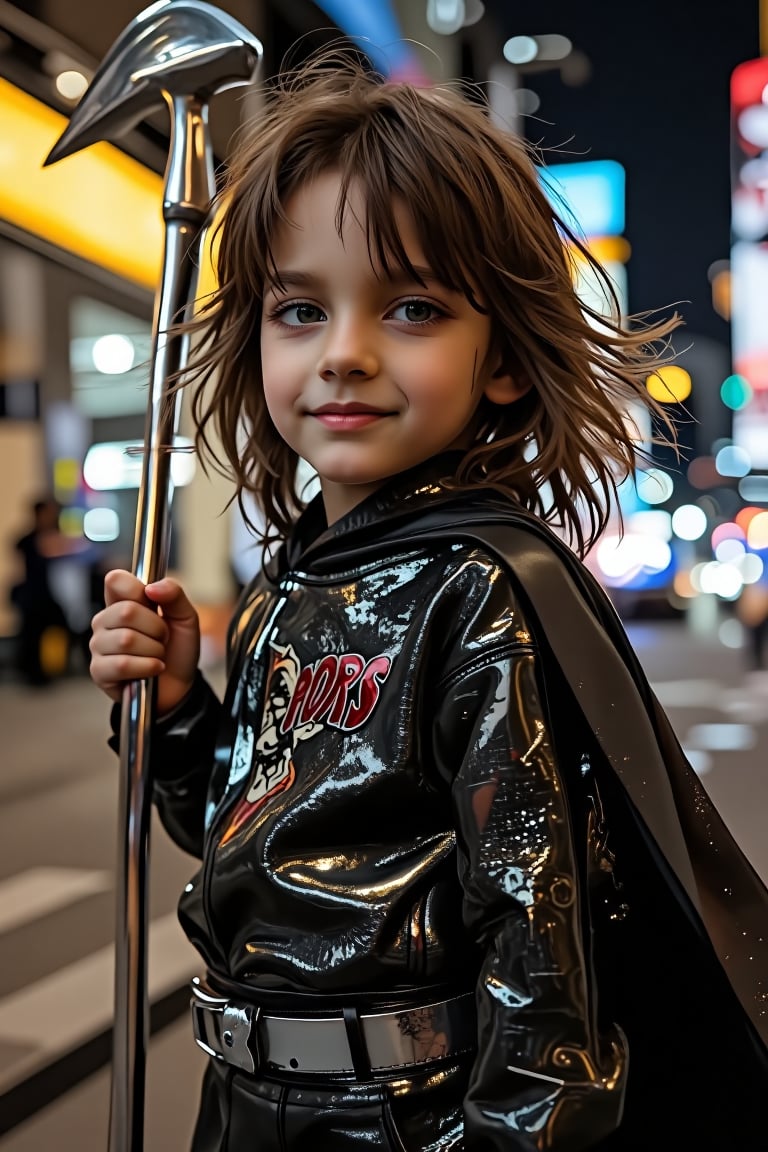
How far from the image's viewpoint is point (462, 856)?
23.6 inches


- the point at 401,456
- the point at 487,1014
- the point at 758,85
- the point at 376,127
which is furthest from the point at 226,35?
the point at 758,85

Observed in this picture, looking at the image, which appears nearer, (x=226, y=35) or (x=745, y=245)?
(x=226, y=35)

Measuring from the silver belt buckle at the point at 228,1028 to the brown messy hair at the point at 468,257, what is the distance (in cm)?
36

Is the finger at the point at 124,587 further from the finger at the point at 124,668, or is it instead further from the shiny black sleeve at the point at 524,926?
the shiny black sleeve at the point at 524,926

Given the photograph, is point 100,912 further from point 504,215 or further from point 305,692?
point 504,215

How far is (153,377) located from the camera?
2.65 ft

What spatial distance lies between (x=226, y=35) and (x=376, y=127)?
20cm

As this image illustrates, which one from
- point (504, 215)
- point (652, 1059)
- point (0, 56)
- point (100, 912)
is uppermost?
point (0, 56)

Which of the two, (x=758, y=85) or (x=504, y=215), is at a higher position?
(x=758, y=85)

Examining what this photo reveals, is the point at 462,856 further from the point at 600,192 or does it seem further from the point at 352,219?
the point at 600,192

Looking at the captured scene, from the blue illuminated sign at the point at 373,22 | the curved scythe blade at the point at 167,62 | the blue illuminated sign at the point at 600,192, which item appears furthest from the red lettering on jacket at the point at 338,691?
the blue illuminated sign at the point at 600,192

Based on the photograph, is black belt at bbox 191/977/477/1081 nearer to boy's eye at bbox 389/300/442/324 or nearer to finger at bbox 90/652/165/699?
finger at bbox 90/652/165/699

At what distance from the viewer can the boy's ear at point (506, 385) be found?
0.75 meters

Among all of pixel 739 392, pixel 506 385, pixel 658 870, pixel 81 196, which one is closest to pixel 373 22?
pixel 81 196
